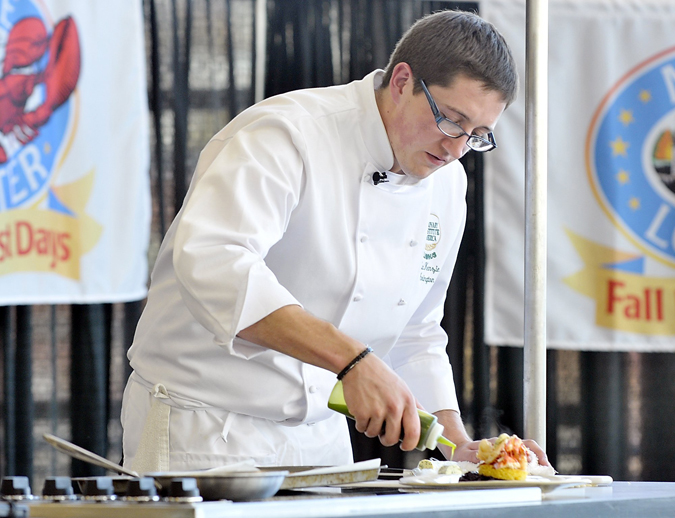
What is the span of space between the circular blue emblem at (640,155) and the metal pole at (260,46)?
3.98ft

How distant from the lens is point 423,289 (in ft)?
5.96

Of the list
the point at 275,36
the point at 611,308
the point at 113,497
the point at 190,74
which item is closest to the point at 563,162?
the point at 611,308

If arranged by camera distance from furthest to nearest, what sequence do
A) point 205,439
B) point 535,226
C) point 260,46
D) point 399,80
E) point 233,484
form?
1. point 260,46
2. point 535,226
3. point 399,80
4. point 205,439
5. point 233,484

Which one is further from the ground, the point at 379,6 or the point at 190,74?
the point at 379,6

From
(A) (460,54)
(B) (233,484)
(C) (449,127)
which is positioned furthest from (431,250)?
(B) (233,484)

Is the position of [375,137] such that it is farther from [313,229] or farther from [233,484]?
[233,484]

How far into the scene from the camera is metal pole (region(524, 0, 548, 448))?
175cm

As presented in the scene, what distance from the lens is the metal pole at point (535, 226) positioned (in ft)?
5.75

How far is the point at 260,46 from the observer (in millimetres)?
3354

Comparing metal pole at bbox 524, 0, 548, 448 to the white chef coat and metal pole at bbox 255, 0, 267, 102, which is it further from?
metal pole at bbox 255, 0, 267, 102

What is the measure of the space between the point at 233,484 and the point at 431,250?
0.95m

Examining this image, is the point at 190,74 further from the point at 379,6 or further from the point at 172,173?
the point at 379,6

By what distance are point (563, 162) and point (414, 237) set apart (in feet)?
5.92

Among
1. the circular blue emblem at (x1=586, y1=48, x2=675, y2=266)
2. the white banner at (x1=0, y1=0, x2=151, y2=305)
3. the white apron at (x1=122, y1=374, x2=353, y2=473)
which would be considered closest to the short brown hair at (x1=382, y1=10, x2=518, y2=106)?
the white apron at (x1=122, y1=374, x2=353, y2=473)
